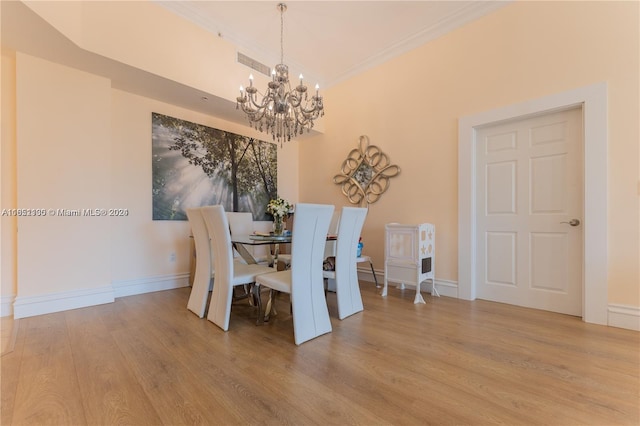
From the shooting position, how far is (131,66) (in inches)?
107

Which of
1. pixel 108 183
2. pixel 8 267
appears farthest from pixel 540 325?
pixel 8 267

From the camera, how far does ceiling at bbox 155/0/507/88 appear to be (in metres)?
3.01

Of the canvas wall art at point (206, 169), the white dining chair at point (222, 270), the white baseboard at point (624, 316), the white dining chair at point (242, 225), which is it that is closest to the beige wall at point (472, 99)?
the white baseboard at point (624, 316)

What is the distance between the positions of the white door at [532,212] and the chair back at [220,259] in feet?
8.95

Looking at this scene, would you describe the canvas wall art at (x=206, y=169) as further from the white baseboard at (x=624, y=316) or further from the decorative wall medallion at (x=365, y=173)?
the white baseboard at (x=624, y=316)

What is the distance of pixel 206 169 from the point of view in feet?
12.8

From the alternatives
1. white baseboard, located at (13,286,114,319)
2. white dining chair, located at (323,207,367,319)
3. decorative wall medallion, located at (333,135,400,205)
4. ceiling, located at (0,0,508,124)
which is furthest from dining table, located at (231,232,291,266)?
ceiling, located at (0,0,508,124)

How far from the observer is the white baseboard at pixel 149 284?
126 inches

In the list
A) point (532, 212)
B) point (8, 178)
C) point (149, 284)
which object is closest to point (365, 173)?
point (532, 212)

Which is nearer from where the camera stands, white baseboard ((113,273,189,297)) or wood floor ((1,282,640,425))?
wood floor ((1,282,640,425))

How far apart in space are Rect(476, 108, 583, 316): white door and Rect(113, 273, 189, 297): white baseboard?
3.75m

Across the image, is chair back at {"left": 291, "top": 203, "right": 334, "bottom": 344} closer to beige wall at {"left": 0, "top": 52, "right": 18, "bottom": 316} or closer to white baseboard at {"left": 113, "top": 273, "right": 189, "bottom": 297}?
white baseboard at {"left": 113, "top": 273, "right": 189, "bottom": 297}

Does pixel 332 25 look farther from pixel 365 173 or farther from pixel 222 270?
pixel 222 270

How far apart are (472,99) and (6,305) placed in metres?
5.20
